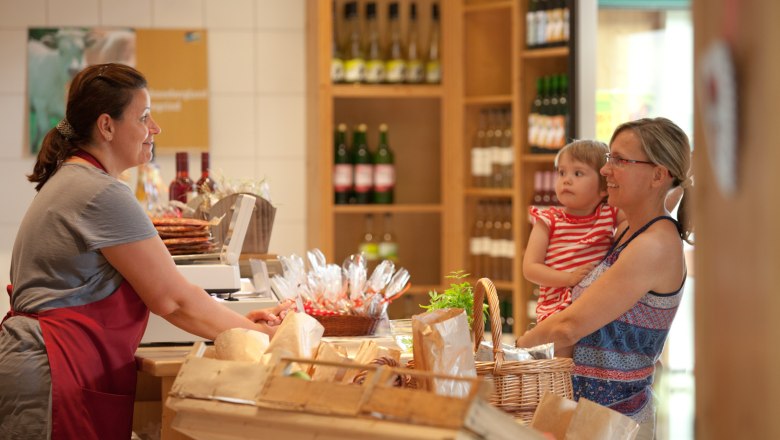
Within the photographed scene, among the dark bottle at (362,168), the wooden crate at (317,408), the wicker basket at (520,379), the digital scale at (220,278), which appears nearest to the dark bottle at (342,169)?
the dark bottle at (362,168)

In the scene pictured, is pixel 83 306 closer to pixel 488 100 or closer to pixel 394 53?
pixel 488 100

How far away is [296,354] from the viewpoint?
160 cm

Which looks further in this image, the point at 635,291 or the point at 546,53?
the point at 546,53

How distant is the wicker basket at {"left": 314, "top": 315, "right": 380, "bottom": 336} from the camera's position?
2.46 meters

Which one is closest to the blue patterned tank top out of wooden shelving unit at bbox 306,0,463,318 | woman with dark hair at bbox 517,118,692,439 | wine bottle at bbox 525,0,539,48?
woman with dark hair at bbox 517,118,692,439

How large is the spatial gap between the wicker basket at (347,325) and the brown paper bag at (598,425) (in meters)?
0.84

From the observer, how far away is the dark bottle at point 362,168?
17.9 feet

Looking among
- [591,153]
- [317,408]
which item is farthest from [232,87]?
[317,408]

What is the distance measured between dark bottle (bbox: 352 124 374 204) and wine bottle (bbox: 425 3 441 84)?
1.58ft

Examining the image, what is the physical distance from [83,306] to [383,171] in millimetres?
3600

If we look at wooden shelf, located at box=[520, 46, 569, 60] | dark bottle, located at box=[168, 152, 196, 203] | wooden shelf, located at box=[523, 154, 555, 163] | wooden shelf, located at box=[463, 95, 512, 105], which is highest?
wooden shelf, located at box=[520, 46, 569, 60]

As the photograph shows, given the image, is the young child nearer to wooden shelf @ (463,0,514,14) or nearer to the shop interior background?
wooden shelf @ (463,0,514,14)

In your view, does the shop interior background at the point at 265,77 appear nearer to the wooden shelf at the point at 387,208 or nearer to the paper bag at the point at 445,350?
the wooden shelf at the point at 387,208

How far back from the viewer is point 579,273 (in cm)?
277
